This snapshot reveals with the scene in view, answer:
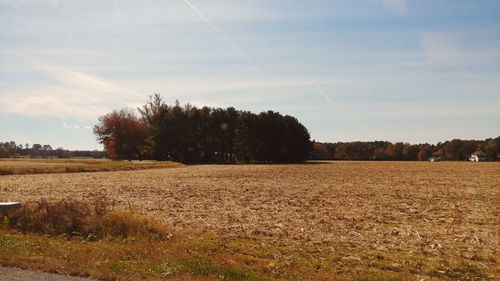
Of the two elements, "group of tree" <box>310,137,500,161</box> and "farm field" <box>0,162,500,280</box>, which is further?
"group of tree" <box>310,137,500,161</box>

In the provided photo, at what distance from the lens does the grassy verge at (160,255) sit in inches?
340

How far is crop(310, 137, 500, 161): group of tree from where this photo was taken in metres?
178

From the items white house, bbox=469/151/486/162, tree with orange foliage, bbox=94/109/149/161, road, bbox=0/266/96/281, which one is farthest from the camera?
white house, bbox=469/151/486/162

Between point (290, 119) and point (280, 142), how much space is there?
966cm

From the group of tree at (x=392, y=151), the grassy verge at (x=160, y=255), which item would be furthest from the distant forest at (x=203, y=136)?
the grassy verge at (x=160, y=255)

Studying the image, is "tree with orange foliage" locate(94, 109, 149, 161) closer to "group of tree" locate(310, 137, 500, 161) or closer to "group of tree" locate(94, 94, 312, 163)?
"group of tree" locate(94, 94, 312, 163)

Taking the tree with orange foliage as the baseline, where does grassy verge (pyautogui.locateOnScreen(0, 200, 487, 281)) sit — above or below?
below

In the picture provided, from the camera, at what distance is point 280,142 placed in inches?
4213

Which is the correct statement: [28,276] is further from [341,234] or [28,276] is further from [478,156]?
[478,156]

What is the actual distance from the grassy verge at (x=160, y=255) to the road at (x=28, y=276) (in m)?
0.25


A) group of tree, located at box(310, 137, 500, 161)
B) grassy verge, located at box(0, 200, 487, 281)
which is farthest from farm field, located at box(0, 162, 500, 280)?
group of tree, located at box(310, 137, 500, 161)

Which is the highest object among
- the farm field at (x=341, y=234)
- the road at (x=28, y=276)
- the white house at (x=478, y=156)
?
the white house at (x=478, y=156)

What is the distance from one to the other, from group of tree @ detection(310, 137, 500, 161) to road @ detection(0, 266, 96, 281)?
551 ft

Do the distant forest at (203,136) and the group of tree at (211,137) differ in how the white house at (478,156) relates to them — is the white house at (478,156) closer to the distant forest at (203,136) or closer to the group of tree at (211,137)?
the distant forest at (203,136)
